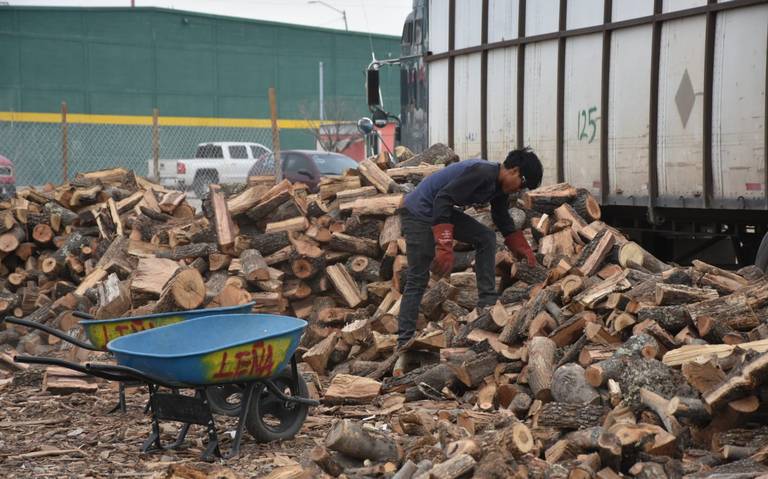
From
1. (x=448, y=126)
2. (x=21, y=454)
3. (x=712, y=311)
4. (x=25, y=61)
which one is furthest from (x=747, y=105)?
(x=25, y=61)

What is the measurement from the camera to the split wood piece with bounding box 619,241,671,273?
866 cm

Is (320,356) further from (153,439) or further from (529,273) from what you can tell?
(153,439)

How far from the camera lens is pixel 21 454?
6.22 m

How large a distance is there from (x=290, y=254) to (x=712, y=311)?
459cm

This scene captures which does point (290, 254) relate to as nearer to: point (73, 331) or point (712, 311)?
point (73, 331)

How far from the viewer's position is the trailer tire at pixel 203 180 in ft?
78.6

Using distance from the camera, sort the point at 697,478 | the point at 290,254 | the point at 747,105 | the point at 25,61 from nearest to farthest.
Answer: the point at 697,478 < the point at 747,105 < the point at 290,254 < the point at 25,61

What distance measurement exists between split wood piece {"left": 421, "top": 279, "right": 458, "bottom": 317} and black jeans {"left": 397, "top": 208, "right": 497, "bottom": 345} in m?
0.42

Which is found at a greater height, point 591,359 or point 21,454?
point 591,359

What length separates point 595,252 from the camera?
8711 millimetres

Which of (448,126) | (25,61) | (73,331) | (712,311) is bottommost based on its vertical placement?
(73,331)

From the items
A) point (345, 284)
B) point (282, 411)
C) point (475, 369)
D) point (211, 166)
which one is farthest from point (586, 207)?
point (211, 166)

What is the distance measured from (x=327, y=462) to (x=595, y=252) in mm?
4097

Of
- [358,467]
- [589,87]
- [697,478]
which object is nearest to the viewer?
[697,478]
